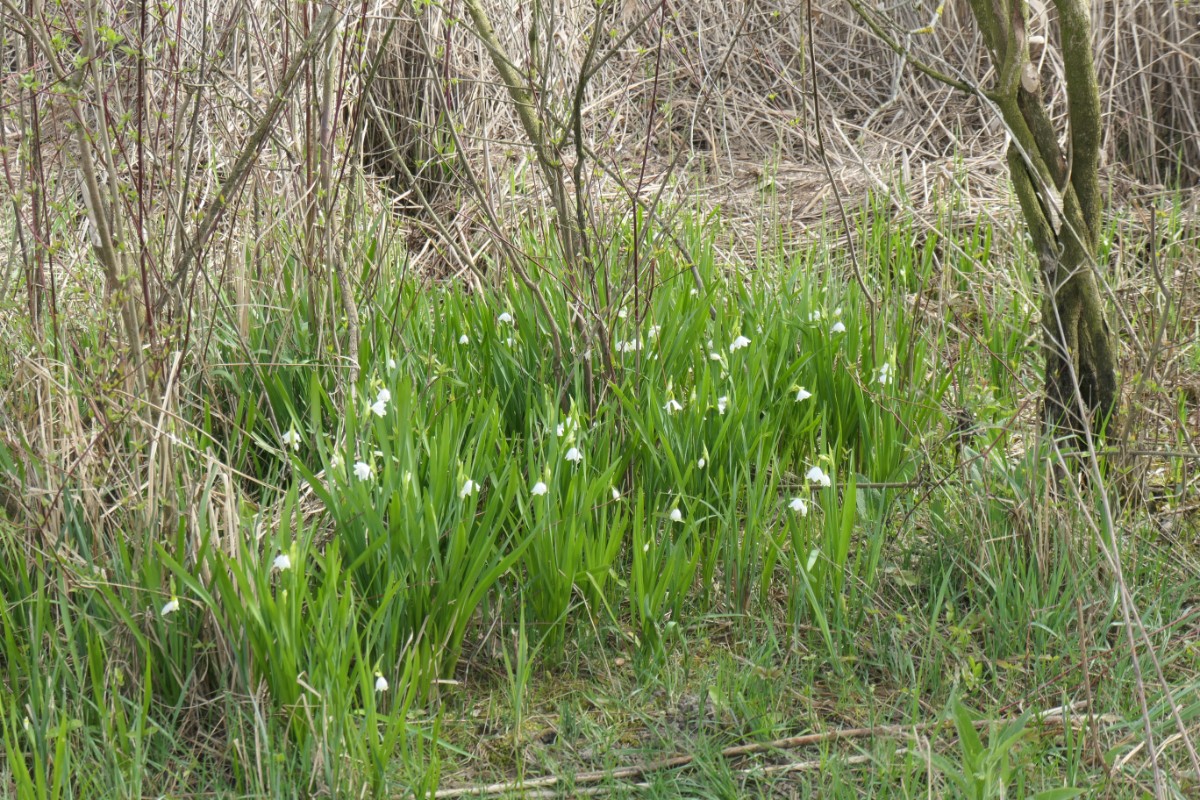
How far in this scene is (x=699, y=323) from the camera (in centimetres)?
319

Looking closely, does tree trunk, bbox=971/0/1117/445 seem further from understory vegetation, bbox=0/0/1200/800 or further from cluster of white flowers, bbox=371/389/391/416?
cluster of white flowers, bbox=371/389/391/416

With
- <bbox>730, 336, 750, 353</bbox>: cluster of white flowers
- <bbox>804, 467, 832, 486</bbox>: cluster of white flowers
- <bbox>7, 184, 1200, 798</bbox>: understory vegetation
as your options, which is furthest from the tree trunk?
<bbox>730, 336, 750, 353</bbox>: cluster of white flowers

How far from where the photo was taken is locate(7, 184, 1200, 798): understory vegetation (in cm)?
195

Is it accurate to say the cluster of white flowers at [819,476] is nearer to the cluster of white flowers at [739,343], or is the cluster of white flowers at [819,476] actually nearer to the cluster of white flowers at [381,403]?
the cluster of white flowers at [739,343]

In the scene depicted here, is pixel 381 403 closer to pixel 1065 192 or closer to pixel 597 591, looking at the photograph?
pixel 597 591

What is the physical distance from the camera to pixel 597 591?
7.54ft

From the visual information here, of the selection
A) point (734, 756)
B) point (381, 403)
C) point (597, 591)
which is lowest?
point (734, 756)

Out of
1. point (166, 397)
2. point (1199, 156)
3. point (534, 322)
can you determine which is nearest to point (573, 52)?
point (534, 322)

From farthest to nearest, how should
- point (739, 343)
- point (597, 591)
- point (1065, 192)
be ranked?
point (739, 343) → point (1065, 192) → point (597, 591)

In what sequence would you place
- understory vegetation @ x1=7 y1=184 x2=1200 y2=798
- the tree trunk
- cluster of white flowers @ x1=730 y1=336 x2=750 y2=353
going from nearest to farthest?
understory vegetation @ x1=7 y1=184 x2=1200 y2=798, the tree trunk, cluster of white flowers @ x1=730 y1=336 x2=750 y2=353

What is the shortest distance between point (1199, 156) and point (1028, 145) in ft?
10.3

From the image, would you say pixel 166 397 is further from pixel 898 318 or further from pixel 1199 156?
pixel 1199 156

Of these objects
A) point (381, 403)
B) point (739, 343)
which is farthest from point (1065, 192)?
point (381, 403)

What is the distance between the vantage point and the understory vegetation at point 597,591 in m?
1.95
